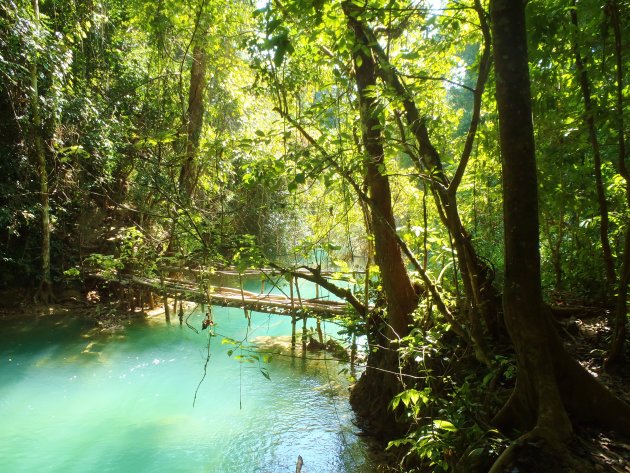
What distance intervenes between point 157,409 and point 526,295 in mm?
5297

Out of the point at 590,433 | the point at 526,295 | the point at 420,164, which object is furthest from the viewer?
the point at 420,164

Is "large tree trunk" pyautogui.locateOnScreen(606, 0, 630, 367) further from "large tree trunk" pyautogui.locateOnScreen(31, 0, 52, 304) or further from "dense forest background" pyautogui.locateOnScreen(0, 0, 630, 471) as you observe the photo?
"large tree trunk" pyautogui.locateOnScreen(31, 0, 52, 304)

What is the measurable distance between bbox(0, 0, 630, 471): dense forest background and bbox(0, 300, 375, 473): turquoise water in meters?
0.81

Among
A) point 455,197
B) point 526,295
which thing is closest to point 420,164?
point 455,197

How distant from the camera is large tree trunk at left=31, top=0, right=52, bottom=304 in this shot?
747 centimetres

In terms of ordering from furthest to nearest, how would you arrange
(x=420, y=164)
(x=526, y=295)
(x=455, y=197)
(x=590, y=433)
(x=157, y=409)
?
(x=157, y=409) → (x=420, y=164) → (x=455, y=197) → (x=590, y=433) → (x=526, y=295)

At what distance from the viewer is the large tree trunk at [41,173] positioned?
7475 millimetres

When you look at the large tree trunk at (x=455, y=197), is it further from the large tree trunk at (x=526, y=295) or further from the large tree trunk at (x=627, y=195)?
the large tree trunk at (x=627, y=195)

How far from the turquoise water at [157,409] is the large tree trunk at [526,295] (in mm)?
2384

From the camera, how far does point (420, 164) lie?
3.17 m

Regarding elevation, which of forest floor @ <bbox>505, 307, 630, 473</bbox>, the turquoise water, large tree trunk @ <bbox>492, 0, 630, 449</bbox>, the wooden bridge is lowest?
the turquoise water

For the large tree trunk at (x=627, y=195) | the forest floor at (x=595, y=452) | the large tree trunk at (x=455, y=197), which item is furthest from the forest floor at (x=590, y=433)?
the large tree trunk at (x=455, y=197)

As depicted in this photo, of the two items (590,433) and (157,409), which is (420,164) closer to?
(590,433)

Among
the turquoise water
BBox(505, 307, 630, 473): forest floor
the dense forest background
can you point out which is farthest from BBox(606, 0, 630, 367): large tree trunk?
the turquoise water
